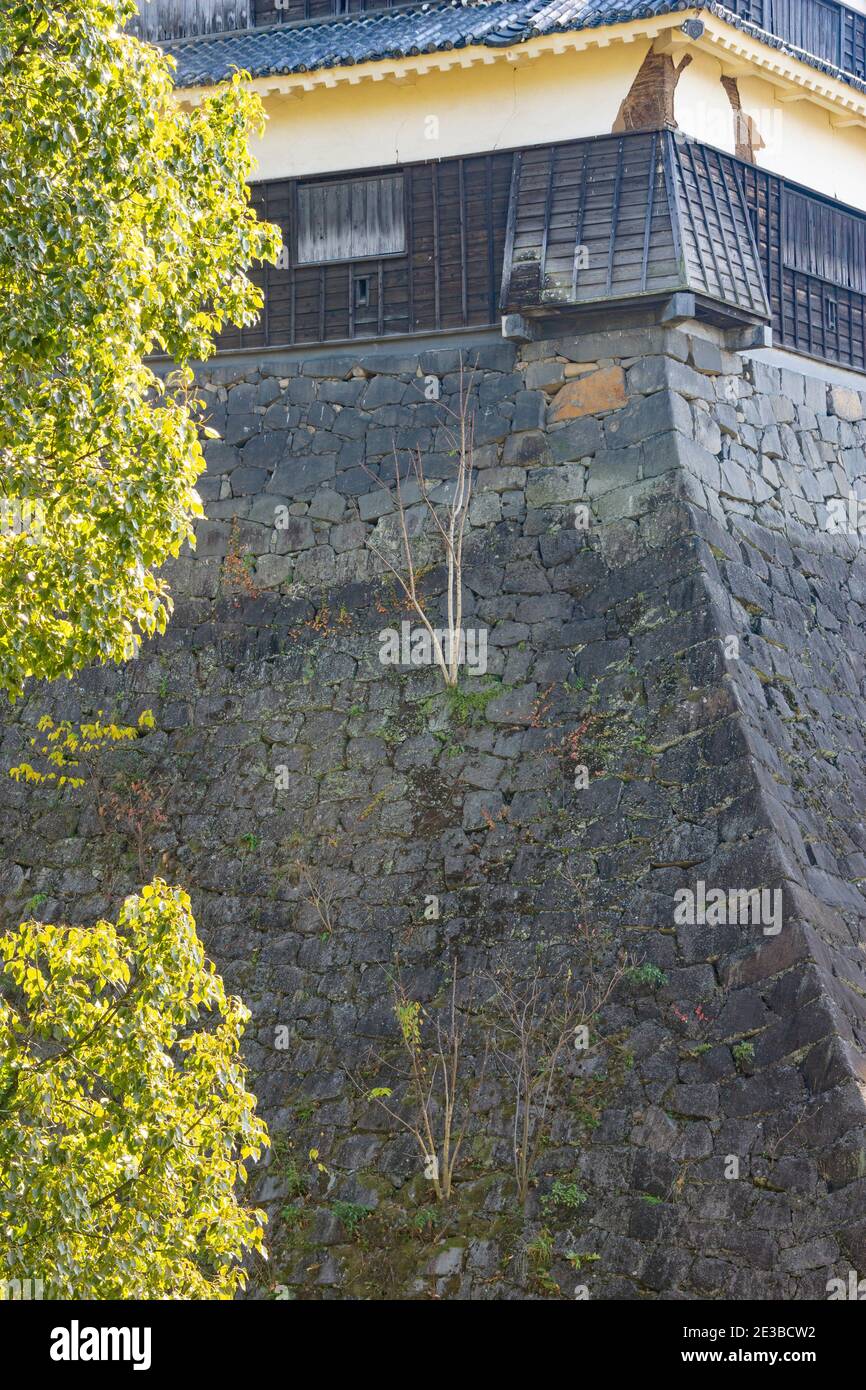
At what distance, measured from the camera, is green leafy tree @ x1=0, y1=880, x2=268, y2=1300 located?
7.55 m

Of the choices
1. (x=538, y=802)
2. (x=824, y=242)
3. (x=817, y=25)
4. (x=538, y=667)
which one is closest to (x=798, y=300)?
(x=824, y=242)

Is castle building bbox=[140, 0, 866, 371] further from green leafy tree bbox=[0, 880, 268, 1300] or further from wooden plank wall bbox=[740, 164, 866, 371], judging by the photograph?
green leafy tree bbox=[0, 880, 268, 1300]

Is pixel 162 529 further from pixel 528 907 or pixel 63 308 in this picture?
pixel 528 907

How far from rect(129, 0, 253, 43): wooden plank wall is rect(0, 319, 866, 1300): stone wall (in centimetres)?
391

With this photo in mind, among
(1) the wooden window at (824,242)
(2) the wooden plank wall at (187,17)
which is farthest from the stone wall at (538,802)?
(2) the wooden plank wall at (187,17)

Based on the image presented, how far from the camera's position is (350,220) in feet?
54.5

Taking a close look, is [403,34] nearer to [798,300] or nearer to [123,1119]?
[798,300]

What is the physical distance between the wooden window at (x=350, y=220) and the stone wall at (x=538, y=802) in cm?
101

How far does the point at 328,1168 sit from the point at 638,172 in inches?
339

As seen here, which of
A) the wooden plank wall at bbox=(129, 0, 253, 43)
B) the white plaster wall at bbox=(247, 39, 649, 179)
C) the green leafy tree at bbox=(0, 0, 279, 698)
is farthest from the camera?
the wooden plank wall at bbox=(129, 0, 253, 43)

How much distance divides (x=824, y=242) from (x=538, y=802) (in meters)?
6.97

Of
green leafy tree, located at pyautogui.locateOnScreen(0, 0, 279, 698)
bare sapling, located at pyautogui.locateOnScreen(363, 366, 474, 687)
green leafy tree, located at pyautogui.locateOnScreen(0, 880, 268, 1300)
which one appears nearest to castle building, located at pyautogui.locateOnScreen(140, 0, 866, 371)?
bare sapling, located at pyautogui.locateOnScreen(363, 366, 474, 687)

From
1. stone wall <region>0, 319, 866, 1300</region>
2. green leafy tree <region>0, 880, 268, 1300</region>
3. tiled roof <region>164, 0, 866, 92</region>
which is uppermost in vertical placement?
tiled roof <region>164, 0, 866, 92</region>

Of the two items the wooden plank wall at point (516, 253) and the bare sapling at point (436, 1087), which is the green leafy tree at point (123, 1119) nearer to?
the bare sapling at point (436, 1087)
